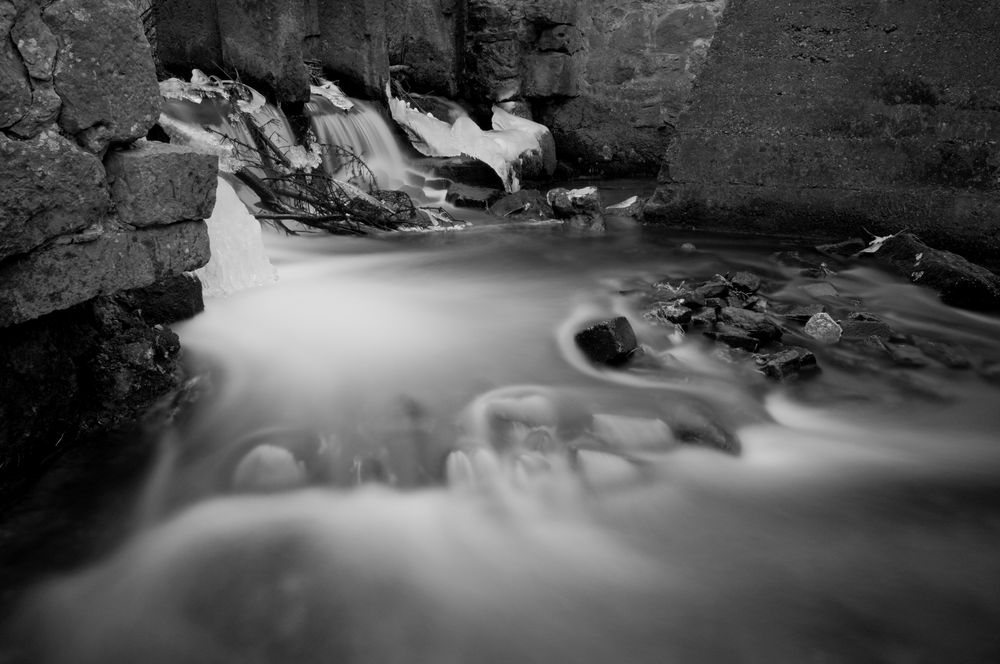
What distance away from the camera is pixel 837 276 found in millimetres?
3990

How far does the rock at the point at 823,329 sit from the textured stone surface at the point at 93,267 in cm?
243

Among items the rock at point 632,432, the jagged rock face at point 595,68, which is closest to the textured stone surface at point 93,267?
the rock at point 632,432

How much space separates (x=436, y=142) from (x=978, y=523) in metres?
5.82

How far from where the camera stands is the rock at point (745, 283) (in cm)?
349

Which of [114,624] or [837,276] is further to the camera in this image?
[837,276]

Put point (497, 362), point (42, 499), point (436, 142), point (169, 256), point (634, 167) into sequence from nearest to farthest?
point (42, 499)
point (169, 256)
point (497, 362)
point (436, 142)
point (634, 167)

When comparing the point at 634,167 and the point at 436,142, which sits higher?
the point at 436,142

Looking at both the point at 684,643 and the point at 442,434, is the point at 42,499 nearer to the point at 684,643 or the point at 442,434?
the point at 442,434

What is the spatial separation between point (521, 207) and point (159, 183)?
4.30 meters

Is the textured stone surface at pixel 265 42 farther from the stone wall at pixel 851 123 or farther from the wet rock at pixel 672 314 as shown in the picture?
the wet rock at pixel 672 314

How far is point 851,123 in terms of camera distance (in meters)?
4.30

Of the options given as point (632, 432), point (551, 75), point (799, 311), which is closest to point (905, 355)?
point (799, 311)

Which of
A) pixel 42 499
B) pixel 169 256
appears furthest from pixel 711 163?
pixel 42 499

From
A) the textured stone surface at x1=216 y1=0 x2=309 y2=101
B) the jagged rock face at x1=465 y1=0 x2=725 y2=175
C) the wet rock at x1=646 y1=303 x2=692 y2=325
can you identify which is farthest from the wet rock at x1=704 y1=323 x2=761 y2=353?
the jagged rock face at x1=465 y1=0 x2=725 y2=175
